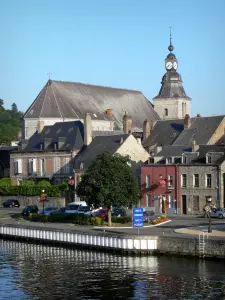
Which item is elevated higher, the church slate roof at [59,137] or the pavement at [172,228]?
the church slate roof at [59,137]

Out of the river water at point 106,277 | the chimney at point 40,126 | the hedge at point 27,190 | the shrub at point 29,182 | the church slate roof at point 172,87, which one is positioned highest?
the church slate roof at point 172,87

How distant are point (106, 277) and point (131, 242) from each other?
27.2 feet

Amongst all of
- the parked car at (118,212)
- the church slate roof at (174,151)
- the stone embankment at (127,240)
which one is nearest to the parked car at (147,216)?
the parked car at (118,212)

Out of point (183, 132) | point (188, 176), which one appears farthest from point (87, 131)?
point (188, 176)

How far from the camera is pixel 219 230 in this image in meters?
52.2

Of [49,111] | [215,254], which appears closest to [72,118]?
[49,111]

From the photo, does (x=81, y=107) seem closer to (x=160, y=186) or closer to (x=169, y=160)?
(x=169, y=160)

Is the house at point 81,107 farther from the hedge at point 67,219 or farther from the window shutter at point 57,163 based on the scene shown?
the hedge at point 67,219

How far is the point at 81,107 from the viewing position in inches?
4301

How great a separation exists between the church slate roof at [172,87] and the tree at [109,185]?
203ft

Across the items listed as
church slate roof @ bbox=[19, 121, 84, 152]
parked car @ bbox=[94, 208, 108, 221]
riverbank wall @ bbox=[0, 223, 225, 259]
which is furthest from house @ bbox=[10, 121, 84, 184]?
riverbank wall @ bbox=[0, 223, 225, 259]

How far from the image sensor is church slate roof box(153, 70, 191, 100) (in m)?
121

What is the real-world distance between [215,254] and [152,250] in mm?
5250

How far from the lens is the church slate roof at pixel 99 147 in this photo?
84.7 meters
